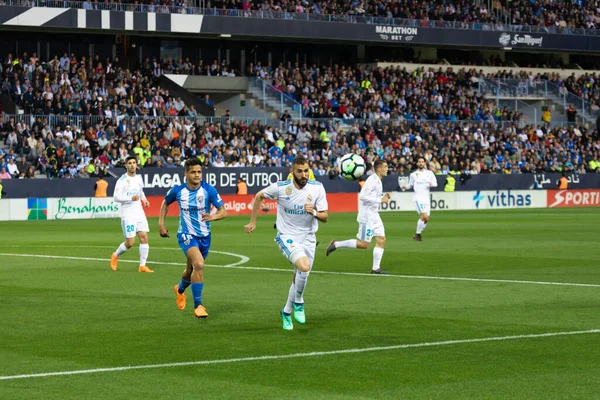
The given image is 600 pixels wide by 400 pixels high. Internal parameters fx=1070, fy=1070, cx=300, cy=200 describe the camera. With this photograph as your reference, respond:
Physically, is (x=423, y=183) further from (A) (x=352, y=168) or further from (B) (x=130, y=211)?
(A) (x=352, y=168)

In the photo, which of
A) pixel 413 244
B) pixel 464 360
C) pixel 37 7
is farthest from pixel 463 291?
pixel 37 7

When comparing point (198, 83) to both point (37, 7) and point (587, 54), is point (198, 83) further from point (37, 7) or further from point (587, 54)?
point (587, 54)

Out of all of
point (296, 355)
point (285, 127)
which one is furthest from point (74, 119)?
point (296, 355)

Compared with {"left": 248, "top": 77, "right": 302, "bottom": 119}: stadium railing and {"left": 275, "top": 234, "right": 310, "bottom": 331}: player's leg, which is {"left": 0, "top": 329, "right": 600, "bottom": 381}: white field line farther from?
{"left": 248, "top": 77, "right": 302, "bottom": 119}: stadium railing

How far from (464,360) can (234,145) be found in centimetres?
4105

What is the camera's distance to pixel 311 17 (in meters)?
60.3

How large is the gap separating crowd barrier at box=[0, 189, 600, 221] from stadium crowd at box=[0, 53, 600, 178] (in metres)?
1.99

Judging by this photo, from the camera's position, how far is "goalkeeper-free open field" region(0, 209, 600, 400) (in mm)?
9406

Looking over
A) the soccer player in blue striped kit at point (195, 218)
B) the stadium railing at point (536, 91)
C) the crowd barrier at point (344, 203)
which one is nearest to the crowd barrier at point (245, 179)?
the crowd barrier at point (344, 203)

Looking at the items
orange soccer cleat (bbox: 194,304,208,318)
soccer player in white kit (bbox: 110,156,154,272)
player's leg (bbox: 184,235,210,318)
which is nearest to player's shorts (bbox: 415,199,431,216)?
soccer player in white kit (bbox: 110,156,154,272)

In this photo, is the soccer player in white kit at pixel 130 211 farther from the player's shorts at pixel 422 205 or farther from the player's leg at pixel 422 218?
the player's shorts at pixel 422 205

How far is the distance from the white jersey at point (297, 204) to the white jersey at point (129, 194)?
8.75 meters

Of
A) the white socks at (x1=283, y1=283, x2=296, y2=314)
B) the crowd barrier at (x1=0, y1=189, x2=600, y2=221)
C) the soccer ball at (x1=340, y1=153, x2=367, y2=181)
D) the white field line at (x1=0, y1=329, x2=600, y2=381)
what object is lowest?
the crowd barrier at (x1=0, y1=189, x2=600, y2=221)

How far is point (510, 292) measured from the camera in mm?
16812
